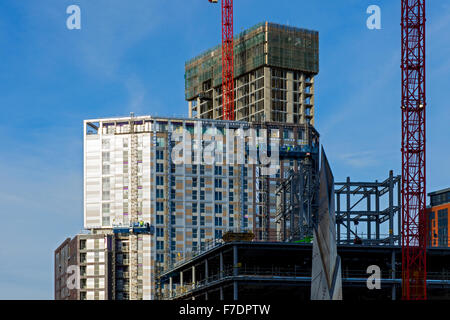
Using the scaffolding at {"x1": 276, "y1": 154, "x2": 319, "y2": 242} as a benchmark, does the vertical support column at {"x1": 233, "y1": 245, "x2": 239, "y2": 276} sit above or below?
below

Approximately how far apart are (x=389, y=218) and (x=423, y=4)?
41590mm

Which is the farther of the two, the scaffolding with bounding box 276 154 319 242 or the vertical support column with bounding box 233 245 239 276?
the scaffolding with bounding box 276 154 319 242

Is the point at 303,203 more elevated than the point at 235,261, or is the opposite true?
the point at 303,203

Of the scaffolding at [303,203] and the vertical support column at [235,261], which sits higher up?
the scaffolding at [303,203]

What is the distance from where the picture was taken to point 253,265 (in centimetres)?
14762

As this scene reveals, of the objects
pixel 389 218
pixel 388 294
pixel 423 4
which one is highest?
pixel 423 4

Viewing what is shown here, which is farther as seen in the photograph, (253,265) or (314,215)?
(314,215)

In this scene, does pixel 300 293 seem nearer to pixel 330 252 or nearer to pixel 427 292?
pixel 427 292

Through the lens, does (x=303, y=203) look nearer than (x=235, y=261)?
No

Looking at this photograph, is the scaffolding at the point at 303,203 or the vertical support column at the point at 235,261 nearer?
the vertical support column at the point at 235,261
